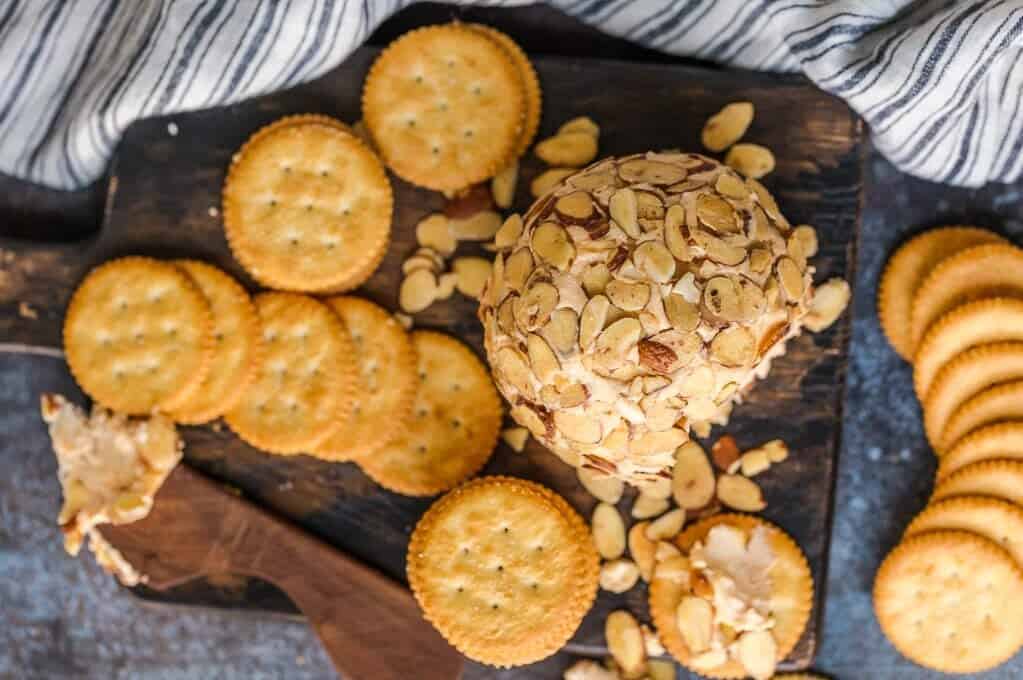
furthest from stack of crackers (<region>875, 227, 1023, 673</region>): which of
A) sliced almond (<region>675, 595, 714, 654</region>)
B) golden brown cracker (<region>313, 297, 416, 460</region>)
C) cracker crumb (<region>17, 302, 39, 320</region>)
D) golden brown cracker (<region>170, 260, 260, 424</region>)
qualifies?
cracker crumb (<region>17, 302, 39, 320</region>)

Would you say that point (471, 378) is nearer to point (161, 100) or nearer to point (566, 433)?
point (566, 433)

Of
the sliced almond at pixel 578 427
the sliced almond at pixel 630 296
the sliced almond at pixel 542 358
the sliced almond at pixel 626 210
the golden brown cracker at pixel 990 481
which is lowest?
the golden brown cracker at pixel 990 481

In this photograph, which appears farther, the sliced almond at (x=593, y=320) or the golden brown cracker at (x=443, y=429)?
the golden brown cracker at (x=443, y=429)

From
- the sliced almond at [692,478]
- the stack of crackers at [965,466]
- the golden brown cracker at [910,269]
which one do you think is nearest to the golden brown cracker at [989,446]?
the stack of crackers at [965,466]

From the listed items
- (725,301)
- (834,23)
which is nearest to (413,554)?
(725,301)

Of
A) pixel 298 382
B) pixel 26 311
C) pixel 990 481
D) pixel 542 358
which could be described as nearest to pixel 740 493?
pixel 990 481

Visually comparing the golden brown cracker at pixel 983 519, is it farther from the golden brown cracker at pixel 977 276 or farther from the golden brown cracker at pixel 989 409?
the golden brown cracker at pixel 977 276

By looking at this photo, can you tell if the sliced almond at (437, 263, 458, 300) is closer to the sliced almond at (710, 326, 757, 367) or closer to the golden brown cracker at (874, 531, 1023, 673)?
the sliced almond at (710, 326, 757, 367)
